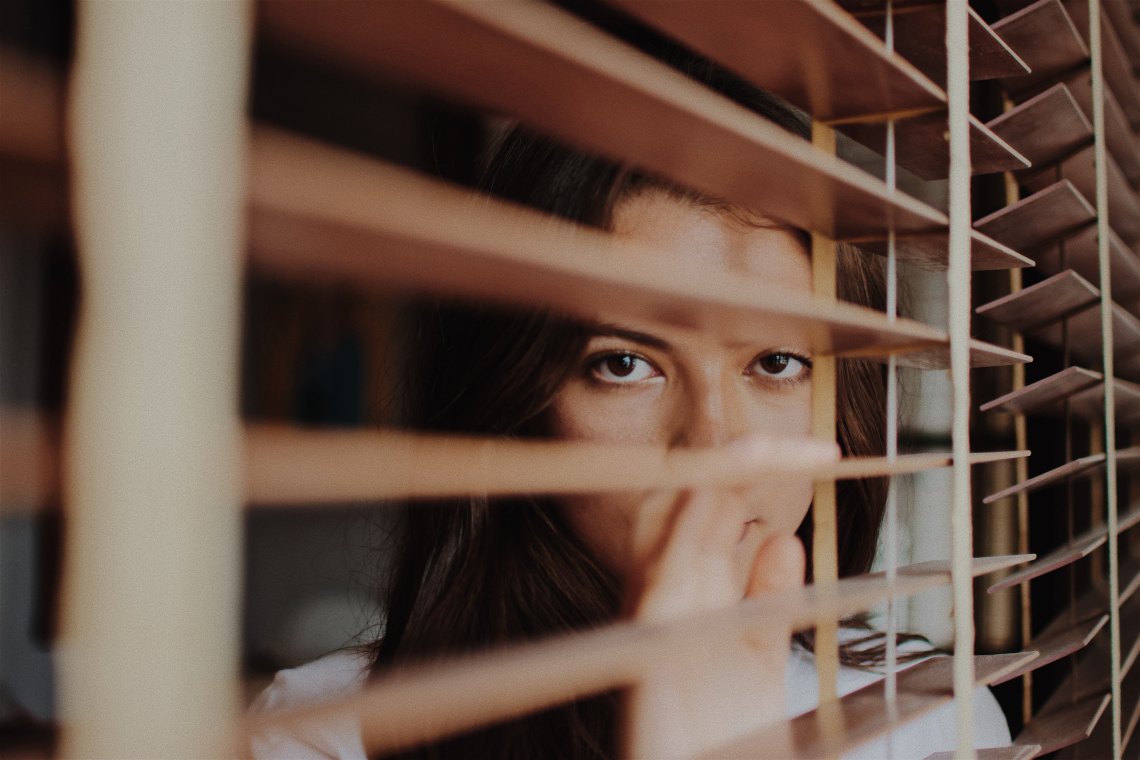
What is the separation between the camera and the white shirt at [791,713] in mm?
1442

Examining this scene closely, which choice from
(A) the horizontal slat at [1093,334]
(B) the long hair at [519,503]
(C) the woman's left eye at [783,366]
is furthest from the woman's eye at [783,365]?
(A) the horizontal slat at [1093,334]

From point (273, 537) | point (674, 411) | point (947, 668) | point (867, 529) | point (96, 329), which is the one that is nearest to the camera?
point (96, 329)

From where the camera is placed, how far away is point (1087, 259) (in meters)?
0.91

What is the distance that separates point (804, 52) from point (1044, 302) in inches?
18.6

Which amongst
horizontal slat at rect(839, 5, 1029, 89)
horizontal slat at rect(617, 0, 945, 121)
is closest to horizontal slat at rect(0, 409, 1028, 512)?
horizontal slat at rect(617, 0, 945, 121)

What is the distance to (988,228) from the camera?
811 mm

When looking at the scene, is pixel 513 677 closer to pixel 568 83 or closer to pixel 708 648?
pixel 568 83

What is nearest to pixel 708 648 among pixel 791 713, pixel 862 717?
Result: pixel 862 717

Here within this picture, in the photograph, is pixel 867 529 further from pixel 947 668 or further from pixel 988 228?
pixel 947 668

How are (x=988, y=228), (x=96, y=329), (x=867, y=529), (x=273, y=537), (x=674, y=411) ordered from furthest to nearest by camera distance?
(x=273, y=537)
(x=867, y=529)
(x=674, y=411)
(x=988, y=228)
(x=96, y=329)

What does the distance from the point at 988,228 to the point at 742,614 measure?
1.83 ft

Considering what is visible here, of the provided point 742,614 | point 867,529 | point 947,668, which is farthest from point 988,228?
point 867,529

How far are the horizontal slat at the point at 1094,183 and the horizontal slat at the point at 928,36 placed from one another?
264mm

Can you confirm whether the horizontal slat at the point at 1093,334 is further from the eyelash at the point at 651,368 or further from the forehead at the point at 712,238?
the eyelash at the point at 651,368
